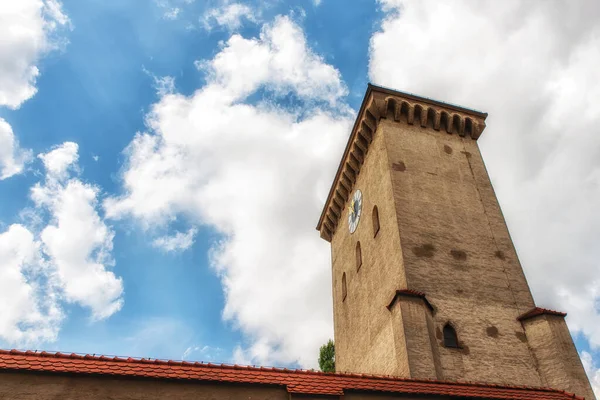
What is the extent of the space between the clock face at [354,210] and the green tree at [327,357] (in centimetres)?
866

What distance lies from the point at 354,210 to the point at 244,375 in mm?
13798

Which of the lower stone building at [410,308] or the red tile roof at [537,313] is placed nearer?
the lower stone building at [410,308]

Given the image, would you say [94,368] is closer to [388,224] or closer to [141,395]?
[141,395]

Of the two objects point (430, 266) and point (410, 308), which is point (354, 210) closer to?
point (430, 266)

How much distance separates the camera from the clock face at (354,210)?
864 inches

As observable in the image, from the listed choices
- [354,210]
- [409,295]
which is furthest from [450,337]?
[354,210]

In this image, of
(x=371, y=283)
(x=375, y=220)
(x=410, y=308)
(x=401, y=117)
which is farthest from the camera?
(x=401, y=117)

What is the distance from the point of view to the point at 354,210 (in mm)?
22703

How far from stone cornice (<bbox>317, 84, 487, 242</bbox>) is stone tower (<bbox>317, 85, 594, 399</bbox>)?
0.05m

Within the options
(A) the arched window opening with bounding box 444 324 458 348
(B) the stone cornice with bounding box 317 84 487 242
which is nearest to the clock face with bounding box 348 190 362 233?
(B) the stone cornice with bounding box 317 84 487 242

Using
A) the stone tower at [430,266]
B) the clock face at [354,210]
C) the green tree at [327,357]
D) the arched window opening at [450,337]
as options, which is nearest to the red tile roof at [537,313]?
the stone tower at [430,266]

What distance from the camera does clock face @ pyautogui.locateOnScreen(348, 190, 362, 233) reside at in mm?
21938

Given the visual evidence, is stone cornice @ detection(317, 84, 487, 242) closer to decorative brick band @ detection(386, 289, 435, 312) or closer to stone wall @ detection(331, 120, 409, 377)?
stone wall @ detection(331, 120, 409, 377)

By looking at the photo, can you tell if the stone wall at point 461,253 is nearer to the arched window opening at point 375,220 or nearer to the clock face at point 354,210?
the arched window opening at point 375,220
